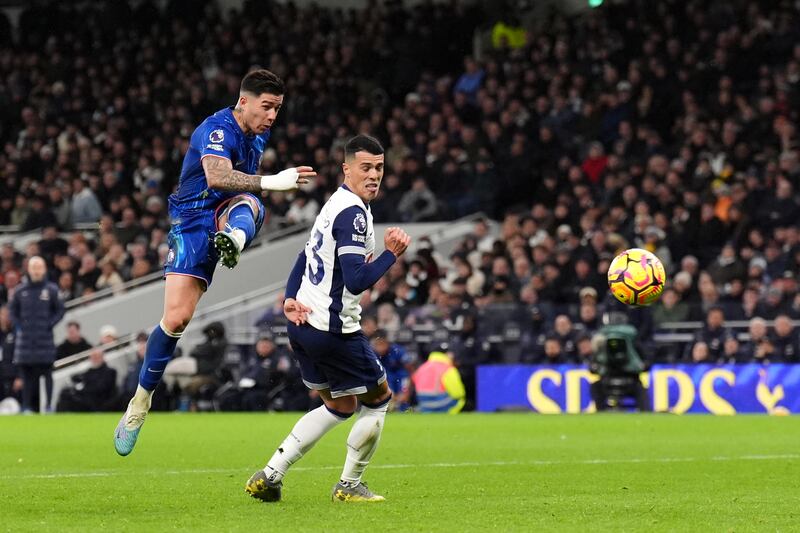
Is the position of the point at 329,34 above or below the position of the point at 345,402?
above

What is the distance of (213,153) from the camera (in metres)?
8.76

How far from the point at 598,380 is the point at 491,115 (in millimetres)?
8208

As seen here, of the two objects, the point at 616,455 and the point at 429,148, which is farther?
the point at 429,148

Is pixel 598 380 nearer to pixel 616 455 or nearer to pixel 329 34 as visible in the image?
pixel 616 455

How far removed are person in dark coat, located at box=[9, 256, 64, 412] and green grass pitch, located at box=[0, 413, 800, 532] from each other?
12.5 feet

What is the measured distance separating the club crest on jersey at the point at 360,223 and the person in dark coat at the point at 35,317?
43.4 ft

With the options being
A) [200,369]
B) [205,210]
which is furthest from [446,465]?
[200,369]

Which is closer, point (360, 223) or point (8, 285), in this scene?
point (360, 223)

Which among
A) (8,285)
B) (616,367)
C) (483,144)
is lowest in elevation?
(616,367)

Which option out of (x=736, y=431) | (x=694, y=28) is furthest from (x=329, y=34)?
(x=736, y=431)

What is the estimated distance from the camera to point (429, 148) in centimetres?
2634

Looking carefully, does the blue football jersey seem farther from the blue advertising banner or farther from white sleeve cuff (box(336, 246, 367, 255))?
the blue advertising banner

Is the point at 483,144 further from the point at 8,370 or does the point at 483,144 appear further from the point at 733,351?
the point at 8,370

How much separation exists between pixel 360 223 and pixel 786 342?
12.3 meters
